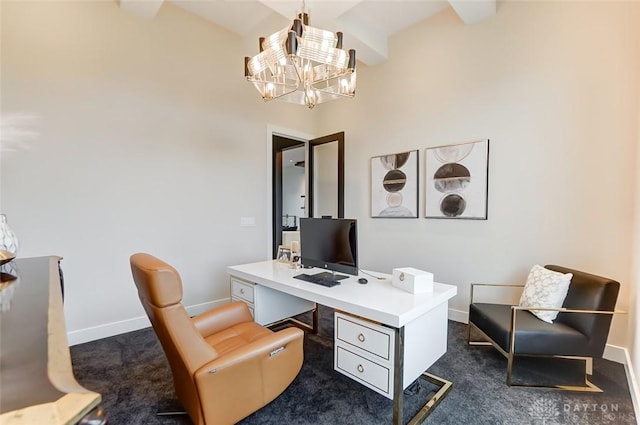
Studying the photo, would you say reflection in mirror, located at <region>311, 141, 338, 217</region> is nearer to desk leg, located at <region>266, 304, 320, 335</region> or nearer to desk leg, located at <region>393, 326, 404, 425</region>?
desk leg, located at <region>266, 304, 320, 335</region>

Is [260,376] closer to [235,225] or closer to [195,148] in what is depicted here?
[235,225]

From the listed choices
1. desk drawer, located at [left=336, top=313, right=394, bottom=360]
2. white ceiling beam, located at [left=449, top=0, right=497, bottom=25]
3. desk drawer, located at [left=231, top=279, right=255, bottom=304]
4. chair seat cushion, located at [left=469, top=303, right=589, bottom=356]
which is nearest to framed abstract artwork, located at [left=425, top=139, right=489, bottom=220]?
chair seat cushion, located at [left=469, top=303, right=589, bottom=356]

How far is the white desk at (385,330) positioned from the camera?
1.49m

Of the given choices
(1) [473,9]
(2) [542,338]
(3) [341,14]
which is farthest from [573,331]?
(3) [341,14]

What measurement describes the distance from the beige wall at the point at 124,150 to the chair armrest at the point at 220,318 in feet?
4.89

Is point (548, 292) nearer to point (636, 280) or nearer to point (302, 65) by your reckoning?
point (636, 280)

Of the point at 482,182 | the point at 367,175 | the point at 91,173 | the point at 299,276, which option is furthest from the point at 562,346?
the point at 91,173

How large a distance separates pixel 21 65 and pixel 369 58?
3.47m

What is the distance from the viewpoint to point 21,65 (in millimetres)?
2348

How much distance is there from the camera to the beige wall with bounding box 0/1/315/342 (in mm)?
2412

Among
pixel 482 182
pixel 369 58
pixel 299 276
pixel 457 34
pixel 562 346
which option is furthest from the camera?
pixel 369 58

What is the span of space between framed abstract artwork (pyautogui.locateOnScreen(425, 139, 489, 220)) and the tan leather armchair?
2.27 m

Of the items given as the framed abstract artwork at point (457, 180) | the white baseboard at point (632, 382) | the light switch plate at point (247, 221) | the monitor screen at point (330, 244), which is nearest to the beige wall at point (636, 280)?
the white baseboard at point (632, 382)

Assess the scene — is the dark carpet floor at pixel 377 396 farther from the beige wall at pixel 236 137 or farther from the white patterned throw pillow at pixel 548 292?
the beige wall at pixel 236 137
